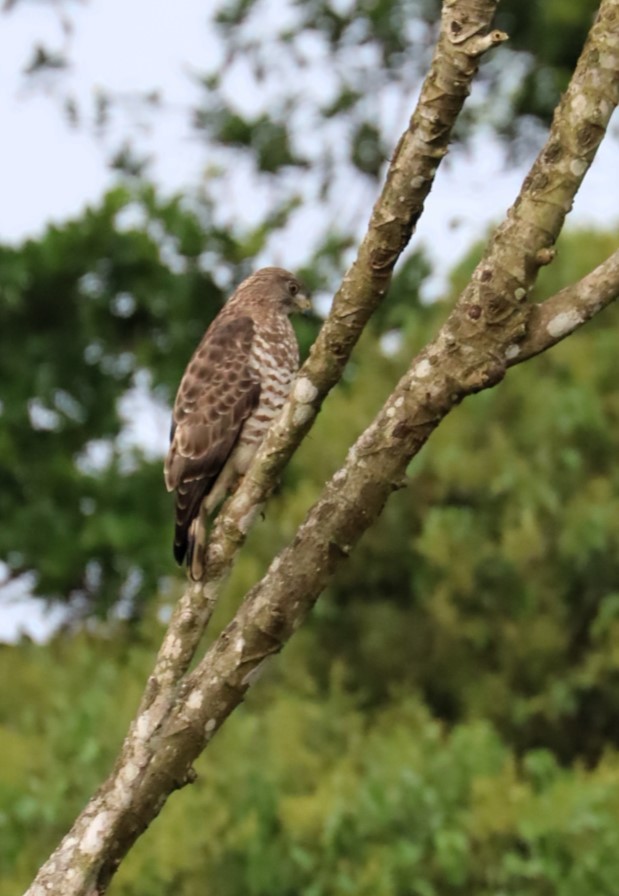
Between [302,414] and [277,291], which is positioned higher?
[277,291]

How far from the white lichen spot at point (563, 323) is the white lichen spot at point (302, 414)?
49 cm

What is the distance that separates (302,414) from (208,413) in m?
1.62

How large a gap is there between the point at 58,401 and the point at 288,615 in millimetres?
7528

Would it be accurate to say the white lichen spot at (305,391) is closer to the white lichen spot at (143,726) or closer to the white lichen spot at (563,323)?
the white lichen spot at (563,323)

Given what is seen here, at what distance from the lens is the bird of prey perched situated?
493cm

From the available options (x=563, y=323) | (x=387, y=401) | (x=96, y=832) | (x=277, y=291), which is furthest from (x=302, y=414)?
(x=277, y=291)

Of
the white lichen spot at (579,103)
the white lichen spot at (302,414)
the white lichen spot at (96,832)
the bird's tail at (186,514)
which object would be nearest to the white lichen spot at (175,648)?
the white lichen spot at (96,832)

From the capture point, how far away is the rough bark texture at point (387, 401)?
10.8ft

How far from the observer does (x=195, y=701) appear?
3520mm

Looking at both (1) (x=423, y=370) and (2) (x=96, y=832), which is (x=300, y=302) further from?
(2) (x=96, y=832)

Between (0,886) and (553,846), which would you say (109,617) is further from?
(553,846)

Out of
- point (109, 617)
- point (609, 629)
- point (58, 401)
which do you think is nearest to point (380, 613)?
point (609, 629)

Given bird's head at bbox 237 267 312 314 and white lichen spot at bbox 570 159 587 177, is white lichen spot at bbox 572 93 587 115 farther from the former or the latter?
bird's head at bbox 237 267 312 314

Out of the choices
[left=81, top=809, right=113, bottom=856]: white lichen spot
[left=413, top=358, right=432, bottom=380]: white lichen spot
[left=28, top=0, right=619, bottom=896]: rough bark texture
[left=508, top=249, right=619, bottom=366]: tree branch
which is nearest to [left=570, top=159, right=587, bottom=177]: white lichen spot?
[left=28, top=0, right=619, bottom=896]: rough bark texture
